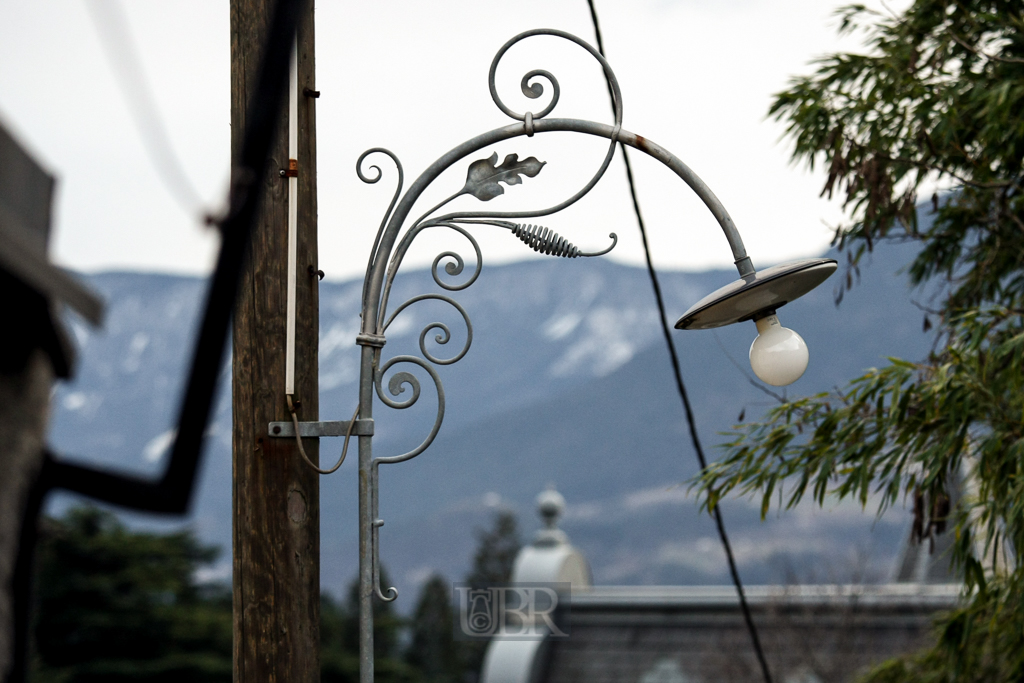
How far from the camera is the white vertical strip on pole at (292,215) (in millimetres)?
2945

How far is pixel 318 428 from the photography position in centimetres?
296

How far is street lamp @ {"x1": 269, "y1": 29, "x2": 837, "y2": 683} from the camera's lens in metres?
2.90

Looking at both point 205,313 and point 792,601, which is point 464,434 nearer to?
point 792,601

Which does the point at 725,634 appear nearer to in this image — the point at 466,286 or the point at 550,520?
the point at 550,520

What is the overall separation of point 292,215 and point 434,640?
30838 mm

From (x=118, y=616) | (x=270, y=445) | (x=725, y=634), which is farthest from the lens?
(x=118, y=616)

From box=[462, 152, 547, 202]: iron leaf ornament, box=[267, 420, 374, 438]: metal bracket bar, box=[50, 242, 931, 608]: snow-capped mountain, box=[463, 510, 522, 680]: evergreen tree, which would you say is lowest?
box=[267, 420, 374, 438]: metal bracket bar

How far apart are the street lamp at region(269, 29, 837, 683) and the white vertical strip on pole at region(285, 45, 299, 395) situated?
155 mm

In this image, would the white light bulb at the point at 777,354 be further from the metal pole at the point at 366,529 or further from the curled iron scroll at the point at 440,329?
the metal pole at the point at 366,529

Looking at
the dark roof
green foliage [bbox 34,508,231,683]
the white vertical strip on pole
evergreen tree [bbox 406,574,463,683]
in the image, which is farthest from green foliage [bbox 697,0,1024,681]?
evergreen tree [bbox 406,574,463,683]

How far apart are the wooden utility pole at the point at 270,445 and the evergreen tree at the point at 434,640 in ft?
94.4

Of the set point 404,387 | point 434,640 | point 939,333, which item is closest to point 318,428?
point 404,387

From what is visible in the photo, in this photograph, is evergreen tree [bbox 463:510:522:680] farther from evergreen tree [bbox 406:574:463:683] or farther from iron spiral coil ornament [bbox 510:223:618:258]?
iron spiral coil ornament [bbox 510:223:618:258]

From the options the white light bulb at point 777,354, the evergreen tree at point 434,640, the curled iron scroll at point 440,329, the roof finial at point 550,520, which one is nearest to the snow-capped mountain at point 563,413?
the evergreen tree at point 434,640
